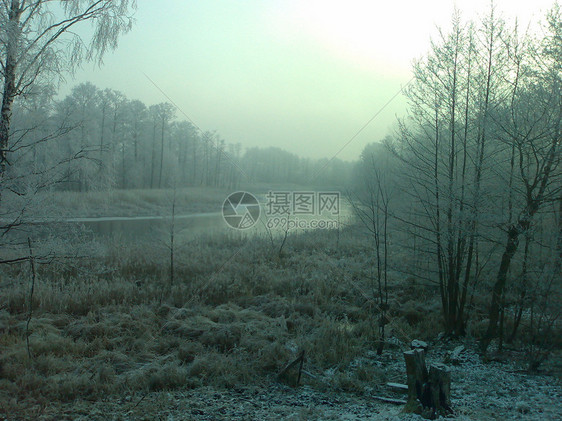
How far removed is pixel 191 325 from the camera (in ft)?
25.5

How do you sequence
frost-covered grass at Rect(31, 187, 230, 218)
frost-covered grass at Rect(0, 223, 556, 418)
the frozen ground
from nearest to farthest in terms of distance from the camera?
the frozen ground
frost-covered grass at Rect(0, 223, 556, 418)
frost-covered grass at Rect(31, 187, 230, 218)

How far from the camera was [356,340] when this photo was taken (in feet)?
24.1

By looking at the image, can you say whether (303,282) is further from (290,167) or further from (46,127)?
(290,167)

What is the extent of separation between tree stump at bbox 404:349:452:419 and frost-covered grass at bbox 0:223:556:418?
0.93 m

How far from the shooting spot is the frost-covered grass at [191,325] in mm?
5547

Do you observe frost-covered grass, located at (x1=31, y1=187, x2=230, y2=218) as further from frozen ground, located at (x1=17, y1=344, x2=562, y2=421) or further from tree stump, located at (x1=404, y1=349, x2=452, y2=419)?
tree stump, located at (x1=404, y1=349, x2=452, y2=419)

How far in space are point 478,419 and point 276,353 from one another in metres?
2.95

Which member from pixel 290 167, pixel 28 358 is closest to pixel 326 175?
pixel 290 167

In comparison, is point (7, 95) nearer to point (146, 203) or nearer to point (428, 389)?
point (428, 389)

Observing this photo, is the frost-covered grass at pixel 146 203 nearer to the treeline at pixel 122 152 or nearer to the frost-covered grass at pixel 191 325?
the treeline at pixel 122 152

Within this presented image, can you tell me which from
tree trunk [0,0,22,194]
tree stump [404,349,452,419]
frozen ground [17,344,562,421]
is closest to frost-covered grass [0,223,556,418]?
frozen ground [17,344,562,421]

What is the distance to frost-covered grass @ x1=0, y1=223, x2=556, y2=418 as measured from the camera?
5.55 metres

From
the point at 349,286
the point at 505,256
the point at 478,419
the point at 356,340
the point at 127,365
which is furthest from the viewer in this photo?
the point at 349,286

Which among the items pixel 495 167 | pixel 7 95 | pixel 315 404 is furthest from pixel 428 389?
pixel 7 95
